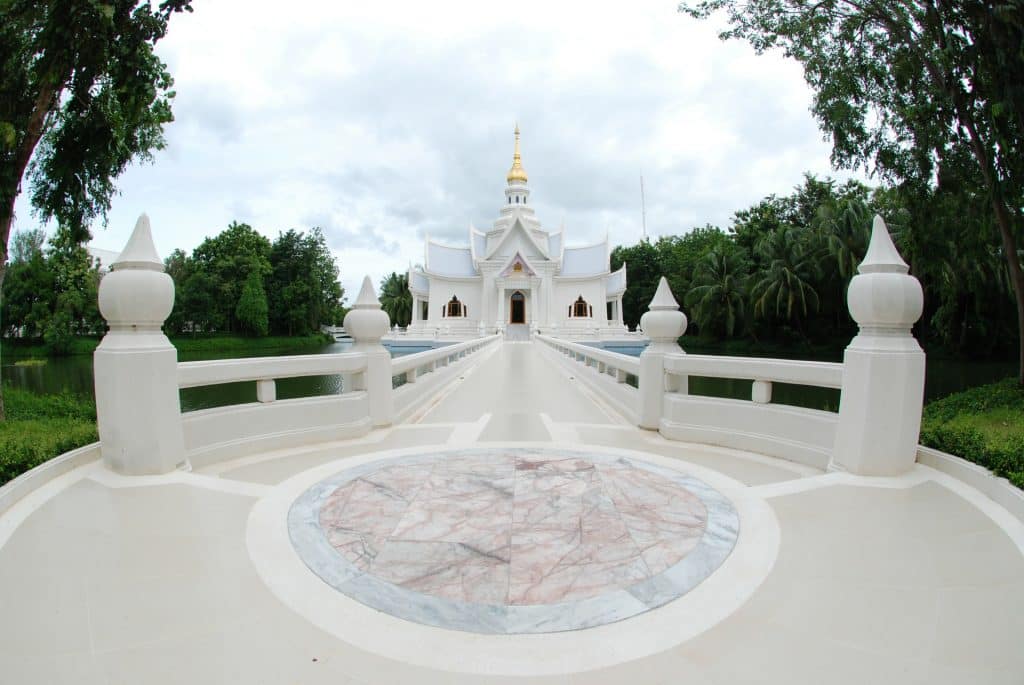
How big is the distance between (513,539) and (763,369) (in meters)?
3.46

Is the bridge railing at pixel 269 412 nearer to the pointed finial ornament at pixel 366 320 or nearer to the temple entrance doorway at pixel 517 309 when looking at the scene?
the pointed finial ornament at pixel 366 320

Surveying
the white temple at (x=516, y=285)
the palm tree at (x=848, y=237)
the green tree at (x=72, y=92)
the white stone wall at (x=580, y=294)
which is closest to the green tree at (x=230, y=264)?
the white temple at (x=516, y=285)

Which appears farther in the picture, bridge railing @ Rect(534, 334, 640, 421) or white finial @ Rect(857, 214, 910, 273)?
bridge railing @ Rect(534, 334, 640, 421)

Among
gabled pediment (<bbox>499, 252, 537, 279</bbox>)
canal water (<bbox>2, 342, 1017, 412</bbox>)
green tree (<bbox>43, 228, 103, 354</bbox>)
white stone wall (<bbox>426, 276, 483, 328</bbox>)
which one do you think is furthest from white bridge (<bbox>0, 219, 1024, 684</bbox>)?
white stone wall (<bbox>426, 276, 483, 328</bbox>)

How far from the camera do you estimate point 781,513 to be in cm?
374

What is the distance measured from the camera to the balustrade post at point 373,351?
671cm

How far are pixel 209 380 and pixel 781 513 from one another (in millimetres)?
4969

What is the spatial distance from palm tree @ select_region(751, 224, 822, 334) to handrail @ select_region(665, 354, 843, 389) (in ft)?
102

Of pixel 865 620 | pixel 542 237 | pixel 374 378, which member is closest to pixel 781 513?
pixel 865 620

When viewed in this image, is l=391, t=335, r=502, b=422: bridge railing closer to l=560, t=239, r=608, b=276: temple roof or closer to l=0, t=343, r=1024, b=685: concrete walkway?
l=0, t=343, r=1024, b=685: concrete walkway

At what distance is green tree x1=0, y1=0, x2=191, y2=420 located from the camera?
21.9ft

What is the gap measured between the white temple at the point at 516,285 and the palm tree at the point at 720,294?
21.0ft

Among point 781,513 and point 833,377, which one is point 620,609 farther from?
point 833,377

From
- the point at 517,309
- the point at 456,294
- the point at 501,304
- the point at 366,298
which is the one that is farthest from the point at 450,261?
the point at 366,298
